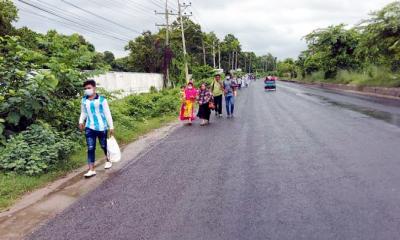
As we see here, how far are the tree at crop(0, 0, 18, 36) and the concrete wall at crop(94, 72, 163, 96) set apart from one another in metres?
9.79

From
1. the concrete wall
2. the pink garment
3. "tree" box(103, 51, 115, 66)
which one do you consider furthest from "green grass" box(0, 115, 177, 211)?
"tree" box(103, 51, 115, 66)

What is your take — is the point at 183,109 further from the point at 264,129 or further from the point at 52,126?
the point at 52,126

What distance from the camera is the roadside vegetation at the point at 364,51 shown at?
26359 millimetres

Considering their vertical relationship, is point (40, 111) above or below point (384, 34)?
below

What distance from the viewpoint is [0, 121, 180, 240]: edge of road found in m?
5.21

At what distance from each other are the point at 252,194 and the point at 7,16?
107ft

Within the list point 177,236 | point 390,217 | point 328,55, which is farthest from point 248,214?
point 328,55

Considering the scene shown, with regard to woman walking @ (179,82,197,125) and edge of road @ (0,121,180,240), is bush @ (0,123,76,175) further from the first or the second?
woman walking @ (179,82,197,125)

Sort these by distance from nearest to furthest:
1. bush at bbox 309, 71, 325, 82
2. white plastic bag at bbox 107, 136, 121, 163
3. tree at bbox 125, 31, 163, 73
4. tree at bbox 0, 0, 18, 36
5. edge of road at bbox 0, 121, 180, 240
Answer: edge of road at bbox 0, 121, 180, 240
white plastic bag at bbox 107, 136, 121, 163
tree at bbox 0, 0, 18, 36
tree at bbox 125, 31, 163, 73
bush at bbox 309, 71, 325, 82

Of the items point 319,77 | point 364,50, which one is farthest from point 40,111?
point 319,77

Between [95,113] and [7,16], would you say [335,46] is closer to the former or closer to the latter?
[7,16]

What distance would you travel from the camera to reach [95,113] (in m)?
7.66

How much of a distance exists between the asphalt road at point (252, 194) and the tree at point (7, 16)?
26268mm

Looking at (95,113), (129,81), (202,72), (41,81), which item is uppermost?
(41,81)
